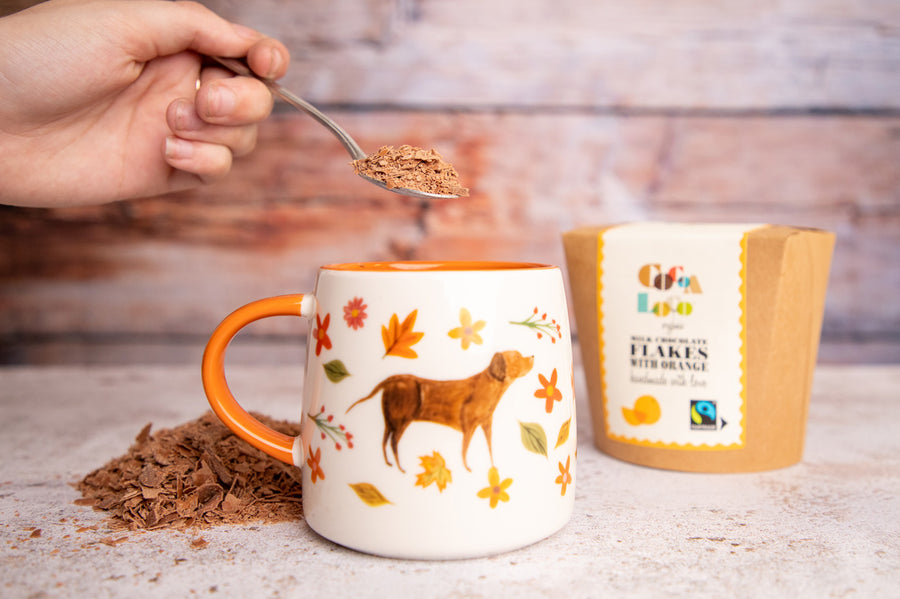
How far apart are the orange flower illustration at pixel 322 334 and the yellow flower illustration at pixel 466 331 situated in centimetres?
9

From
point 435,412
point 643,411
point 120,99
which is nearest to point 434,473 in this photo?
point 435,412

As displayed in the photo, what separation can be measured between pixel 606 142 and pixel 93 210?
837mm

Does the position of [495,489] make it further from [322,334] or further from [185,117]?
[185,117]

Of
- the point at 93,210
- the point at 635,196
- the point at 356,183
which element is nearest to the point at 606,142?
the point at 635,196

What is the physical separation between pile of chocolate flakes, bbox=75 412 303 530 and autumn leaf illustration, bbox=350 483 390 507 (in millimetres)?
121

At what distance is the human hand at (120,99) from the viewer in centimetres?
73

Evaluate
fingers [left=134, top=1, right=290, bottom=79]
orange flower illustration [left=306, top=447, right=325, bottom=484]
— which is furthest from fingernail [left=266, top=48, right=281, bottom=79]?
orange flower illustration [left=306, top=447, right=325, bottom=484]

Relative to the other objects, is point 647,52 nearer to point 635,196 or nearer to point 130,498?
point 635,196

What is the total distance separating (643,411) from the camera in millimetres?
704

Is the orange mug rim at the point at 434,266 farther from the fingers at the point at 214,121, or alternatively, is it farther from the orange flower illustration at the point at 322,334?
the fingers at the point at 214,121

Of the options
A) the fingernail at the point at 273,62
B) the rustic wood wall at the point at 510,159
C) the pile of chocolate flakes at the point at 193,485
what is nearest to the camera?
the pile of chocolate flakes at the point at 193,485

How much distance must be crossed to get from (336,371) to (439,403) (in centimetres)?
7

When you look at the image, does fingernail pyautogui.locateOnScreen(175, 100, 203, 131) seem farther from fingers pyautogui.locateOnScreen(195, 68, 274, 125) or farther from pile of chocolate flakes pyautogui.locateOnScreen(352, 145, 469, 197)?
pile of chocolate flakes pyautogui.locateOnScreen(352, 145, 469, 197)

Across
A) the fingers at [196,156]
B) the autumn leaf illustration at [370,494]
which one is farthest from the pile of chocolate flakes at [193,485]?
the fingers at [196,156]
